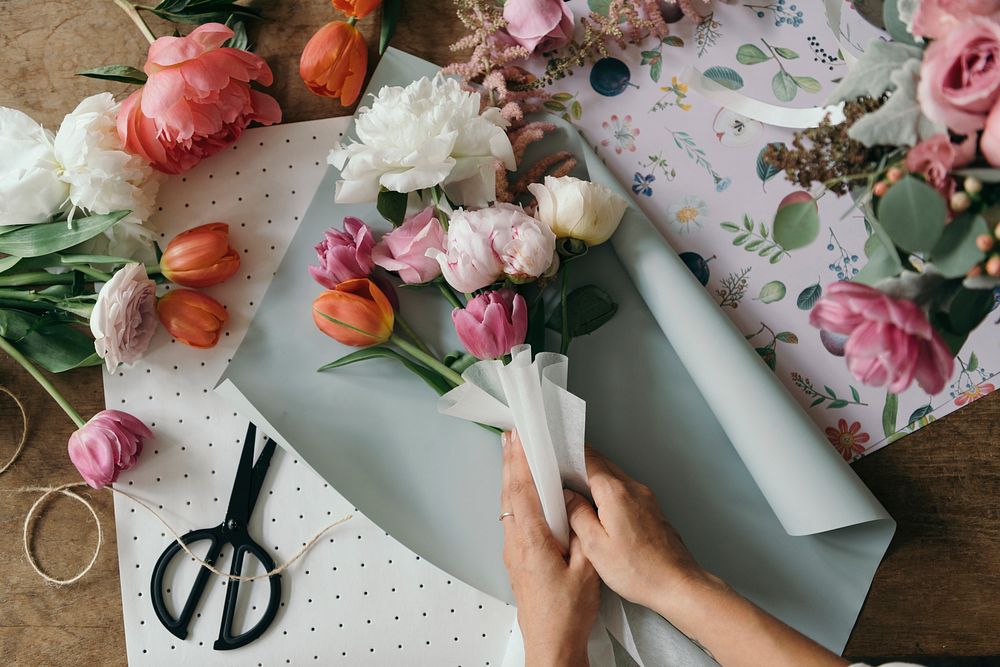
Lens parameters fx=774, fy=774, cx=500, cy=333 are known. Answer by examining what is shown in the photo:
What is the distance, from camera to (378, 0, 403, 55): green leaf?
3.23 feet

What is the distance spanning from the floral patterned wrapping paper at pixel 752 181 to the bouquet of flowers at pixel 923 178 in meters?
0.42

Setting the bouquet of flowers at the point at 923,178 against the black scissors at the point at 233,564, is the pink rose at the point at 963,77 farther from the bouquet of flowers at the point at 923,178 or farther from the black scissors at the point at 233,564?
the black scissors at the point at 233,564

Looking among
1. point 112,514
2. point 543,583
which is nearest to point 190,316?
point 112,514

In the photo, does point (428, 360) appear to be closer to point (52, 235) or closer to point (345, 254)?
point (345, 254)

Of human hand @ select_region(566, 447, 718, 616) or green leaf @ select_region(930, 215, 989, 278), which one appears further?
human hand @ select_region(566, 447, 718, 616)

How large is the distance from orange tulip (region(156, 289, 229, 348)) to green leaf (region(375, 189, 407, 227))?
0.86ft

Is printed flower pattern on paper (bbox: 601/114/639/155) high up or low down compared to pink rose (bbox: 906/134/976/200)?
down

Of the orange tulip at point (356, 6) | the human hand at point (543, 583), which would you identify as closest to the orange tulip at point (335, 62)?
the orange tulip at point (356, 6)

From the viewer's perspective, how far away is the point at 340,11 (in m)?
0.98

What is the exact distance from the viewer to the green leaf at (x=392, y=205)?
2.90ft

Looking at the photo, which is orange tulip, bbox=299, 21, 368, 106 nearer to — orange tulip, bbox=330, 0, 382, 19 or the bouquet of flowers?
orange tulip, bbox=330, 0, 382, 19

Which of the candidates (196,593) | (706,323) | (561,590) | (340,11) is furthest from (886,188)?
(196,593)

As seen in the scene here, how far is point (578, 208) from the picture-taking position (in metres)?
0.83

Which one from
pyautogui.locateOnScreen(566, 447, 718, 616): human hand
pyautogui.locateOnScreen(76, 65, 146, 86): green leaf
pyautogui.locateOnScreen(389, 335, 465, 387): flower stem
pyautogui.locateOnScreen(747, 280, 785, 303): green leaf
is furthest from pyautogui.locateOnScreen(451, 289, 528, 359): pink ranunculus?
pyautogui.locateOnScreen(76, 65, 146, 86): green leaf
